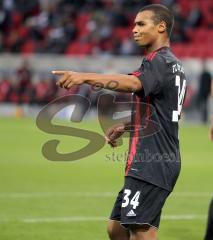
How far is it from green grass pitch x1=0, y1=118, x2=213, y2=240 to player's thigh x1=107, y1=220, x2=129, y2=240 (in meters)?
2.23

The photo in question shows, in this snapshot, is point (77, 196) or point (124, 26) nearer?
point (77, 196)

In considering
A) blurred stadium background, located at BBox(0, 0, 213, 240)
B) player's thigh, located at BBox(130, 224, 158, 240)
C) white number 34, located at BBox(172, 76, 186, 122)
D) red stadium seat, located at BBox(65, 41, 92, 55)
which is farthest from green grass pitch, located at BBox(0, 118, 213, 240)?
red stadium seat, located at BBox(65, 41, 92, 55)

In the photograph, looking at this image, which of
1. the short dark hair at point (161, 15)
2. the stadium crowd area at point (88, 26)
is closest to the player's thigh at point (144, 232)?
the short dark hair at point (161, 15)

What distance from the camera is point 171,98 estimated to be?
19.1 ft

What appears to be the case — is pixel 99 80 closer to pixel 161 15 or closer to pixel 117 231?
pixel 161 15

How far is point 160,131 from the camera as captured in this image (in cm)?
583

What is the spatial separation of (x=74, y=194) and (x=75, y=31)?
1937 centimetres

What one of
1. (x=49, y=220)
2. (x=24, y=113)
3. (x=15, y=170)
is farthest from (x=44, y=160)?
(x=24, y=113)

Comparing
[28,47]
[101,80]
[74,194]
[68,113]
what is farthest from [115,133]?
[28,47]

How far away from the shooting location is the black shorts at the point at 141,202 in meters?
5.75

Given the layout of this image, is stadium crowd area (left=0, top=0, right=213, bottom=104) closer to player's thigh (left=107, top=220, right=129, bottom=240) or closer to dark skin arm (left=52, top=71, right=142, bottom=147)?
player's thigh (left=107, top=220, right=129, bottom=240)

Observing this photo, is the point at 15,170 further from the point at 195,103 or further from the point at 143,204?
the point at 195,103

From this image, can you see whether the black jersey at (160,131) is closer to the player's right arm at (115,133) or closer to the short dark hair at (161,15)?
the short dark hair at (161,15)

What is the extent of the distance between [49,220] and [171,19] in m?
4.17
